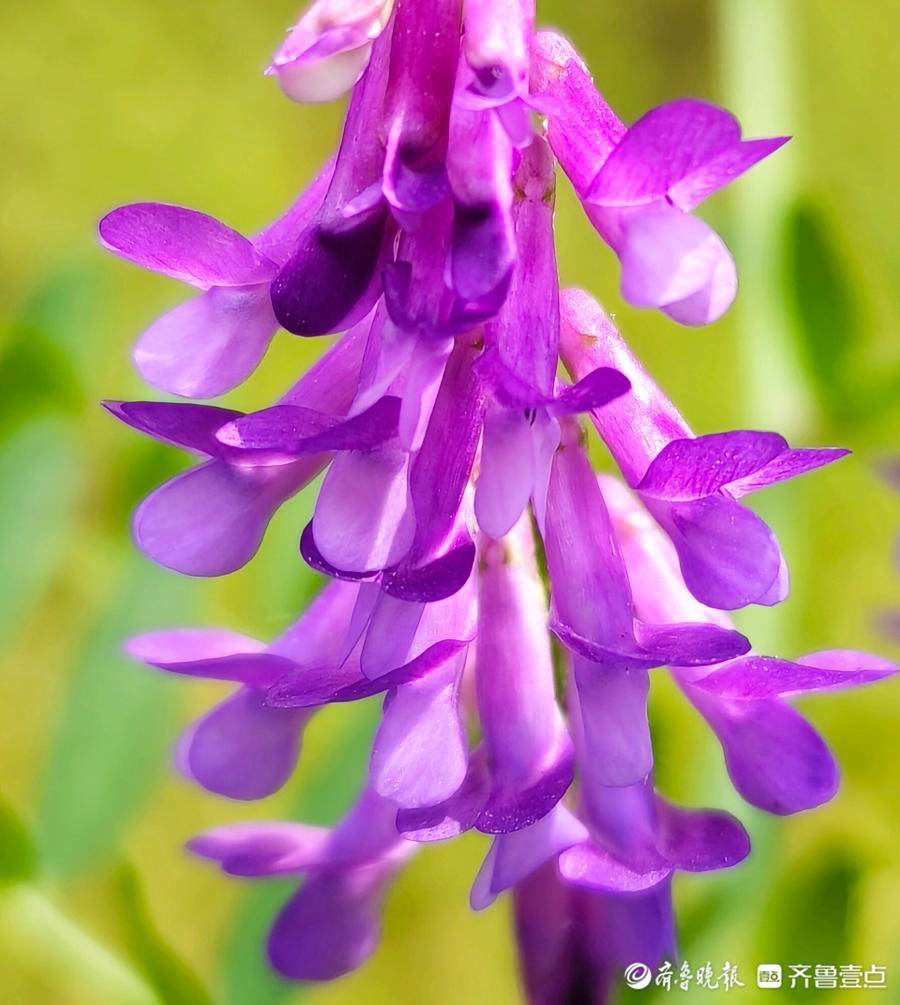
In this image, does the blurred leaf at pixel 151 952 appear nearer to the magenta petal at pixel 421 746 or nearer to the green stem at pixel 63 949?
the green stem at pixel 63 949

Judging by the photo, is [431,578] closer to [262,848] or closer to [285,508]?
[262,848]

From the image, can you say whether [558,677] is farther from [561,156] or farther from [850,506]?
[850,506]

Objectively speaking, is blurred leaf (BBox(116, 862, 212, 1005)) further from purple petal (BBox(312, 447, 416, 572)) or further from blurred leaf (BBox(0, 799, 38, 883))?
purple petal (BBox(312, 447, 416, 572))

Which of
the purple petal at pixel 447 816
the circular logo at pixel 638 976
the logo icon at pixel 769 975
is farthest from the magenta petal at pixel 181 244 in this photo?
the logo icon at pixel 769 975

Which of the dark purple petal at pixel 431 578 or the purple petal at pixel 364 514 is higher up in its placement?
the purple petal at pixel 364 514

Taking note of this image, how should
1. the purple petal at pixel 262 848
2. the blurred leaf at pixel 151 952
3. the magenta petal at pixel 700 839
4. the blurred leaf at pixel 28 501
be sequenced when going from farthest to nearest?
the blurred leaf at pixel 28 501 < the blurred leaf at pixel 151 952 < the purple petal at pixel 262 848 < the magenta petal at pixel 700 839

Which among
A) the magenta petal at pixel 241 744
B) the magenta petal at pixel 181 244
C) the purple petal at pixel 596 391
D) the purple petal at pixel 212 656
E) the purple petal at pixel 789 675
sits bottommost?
the magenta petal at pixel 241 744

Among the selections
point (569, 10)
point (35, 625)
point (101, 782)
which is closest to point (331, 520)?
point (101, 782)

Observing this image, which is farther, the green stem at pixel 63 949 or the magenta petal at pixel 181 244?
the green stem at pixel 63 949
